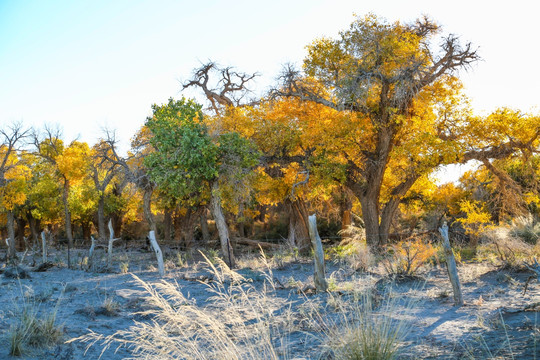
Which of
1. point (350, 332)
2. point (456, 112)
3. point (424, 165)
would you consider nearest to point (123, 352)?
point (350, 332)

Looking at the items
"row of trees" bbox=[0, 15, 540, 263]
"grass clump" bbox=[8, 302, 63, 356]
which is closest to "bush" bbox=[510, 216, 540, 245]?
"row of trees" bbox=[0, 15, 540, 263]

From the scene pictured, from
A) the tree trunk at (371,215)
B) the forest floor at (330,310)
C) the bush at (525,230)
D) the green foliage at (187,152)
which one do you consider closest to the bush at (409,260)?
the forest floor at (330,310)

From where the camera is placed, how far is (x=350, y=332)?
4988 mm

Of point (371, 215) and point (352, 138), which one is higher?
point (352, 138)

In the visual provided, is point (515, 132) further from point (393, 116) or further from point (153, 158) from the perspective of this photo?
point (153, 158)

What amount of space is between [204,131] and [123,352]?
39.1 ft

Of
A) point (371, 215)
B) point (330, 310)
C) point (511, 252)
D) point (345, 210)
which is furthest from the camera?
point (345, 210)

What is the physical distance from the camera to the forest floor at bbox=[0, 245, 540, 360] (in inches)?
242

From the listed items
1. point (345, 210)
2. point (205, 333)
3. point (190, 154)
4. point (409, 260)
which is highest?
point (190, 154)

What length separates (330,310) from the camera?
28.9 ft

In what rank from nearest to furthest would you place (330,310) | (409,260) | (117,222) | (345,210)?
1. (330,310)
2. (409,260)
3. (345,210)
4. (117,222)

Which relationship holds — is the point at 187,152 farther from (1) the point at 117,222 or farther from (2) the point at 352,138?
(1) the point at 117,222

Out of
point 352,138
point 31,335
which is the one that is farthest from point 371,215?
point 31,335

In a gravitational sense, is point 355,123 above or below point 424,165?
above
